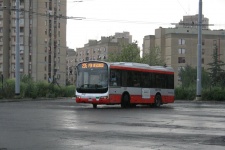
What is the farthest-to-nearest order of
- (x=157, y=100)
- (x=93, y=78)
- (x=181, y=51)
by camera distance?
(x=181, y=51) < (x=157, y=100) < (x=93, y=78)

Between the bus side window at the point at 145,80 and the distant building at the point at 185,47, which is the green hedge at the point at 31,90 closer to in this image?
the bus side window at the point at 145,80

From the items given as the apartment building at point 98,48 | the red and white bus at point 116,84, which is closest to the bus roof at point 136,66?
the red and white bus at point 116,84

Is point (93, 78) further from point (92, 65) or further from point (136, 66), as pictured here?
point (136, 66)

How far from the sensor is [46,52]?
11850 centimetres

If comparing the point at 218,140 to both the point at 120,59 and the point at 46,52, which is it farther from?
the point at 46,52

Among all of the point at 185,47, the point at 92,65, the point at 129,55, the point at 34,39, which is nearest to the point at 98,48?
the point at 185,47

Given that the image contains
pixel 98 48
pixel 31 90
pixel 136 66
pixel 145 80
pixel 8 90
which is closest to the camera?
pixel 136 66

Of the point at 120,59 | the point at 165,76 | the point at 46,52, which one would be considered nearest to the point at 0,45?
the point at 46,52

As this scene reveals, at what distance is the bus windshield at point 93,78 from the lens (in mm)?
28453

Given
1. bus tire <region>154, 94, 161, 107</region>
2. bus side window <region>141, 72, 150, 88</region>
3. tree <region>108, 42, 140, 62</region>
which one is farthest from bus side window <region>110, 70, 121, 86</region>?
tree <region>108, 42, 140, 62</region>

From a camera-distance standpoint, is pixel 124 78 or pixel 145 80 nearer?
pixel 124 78

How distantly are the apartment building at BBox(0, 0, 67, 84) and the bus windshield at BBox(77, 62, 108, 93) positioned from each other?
276 feet

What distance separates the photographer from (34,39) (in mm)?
114562

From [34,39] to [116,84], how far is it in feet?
289
